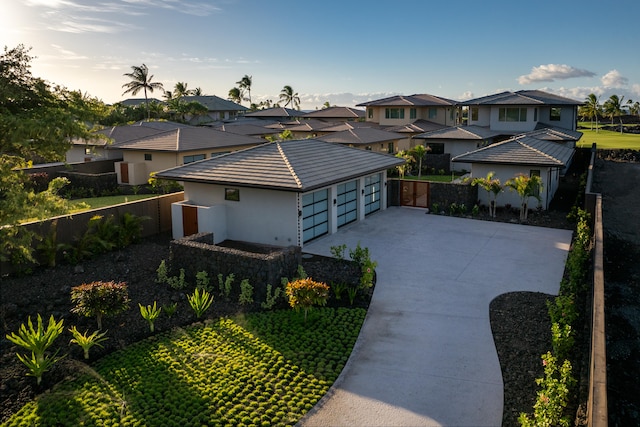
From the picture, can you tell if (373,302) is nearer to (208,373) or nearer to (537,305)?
(537,305)

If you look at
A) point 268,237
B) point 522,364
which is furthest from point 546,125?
point 522,364

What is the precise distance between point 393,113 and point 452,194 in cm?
3113

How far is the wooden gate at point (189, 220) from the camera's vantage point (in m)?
19.8

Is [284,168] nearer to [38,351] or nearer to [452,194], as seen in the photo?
[452,194]

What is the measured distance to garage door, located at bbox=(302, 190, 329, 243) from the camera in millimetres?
19844

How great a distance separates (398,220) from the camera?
78.4ft

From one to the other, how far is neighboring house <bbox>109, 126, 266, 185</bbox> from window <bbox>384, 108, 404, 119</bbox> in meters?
24.5

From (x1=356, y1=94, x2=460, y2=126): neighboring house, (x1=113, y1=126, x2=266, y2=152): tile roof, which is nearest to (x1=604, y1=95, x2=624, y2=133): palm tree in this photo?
(x1=356, y1=94, x2=460, y2=126): neighboring house

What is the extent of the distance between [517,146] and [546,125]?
64.1 ft

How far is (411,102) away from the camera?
53469 millimetres

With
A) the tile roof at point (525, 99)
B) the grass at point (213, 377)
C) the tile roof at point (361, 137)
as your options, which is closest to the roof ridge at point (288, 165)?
the grass at point (213, 377)

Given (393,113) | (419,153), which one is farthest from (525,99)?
(393,113)

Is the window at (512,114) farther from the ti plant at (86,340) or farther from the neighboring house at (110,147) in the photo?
the ti plant at (86,340)

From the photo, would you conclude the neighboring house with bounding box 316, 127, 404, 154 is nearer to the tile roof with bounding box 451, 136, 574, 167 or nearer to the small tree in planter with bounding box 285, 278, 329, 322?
the tile roof with bounding box 451, 136, 574, 167
